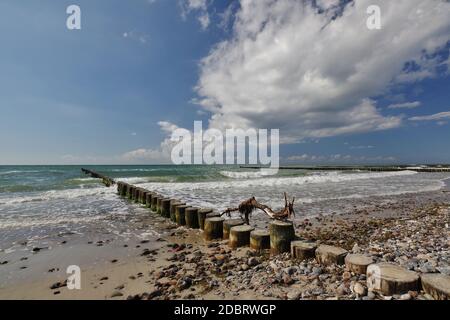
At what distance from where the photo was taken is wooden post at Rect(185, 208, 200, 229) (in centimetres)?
813

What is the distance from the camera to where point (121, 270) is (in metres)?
5.04

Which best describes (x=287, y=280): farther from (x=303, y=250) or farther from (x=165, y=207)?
(x=165, y=207)

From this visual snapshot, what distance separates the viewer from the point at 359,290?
345 centimetres

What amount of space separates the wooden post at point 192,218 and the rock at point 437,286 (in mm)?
6039

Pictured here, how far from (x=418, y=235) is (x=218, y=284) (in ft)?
18.9

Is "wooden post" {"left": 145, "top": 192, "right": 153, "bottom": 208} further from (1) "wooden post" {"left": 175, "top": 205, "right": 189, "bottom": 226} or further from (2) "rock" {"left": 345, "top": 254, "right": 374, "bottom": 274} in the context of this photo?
(2) "rock" {"left": 345, "top": 254, "right": 374, "bottom": 274}

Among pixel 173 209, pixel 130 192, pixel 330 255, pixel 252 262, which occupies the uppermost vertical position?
pixel 330 255

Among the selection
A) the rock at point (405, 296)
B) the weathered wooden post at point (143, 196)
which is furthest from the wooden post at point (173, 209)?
the rock at point (405, 296)

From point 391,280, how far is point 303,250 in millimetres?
→ 1598

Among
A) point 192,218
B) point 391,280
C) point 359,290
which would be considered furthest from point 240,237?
point 391,280

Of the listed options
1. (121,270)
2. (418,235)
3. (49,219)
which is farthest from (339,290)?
(49,219)

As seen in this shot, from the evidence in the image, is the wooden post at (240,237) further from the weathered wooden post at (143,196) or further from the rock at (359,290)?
the weathered wooden post at (143,196)

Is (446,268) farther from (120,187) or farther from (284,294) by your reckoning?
(120,187)

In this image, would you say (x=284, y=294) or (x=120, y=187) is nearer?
(x=284, y=294)
